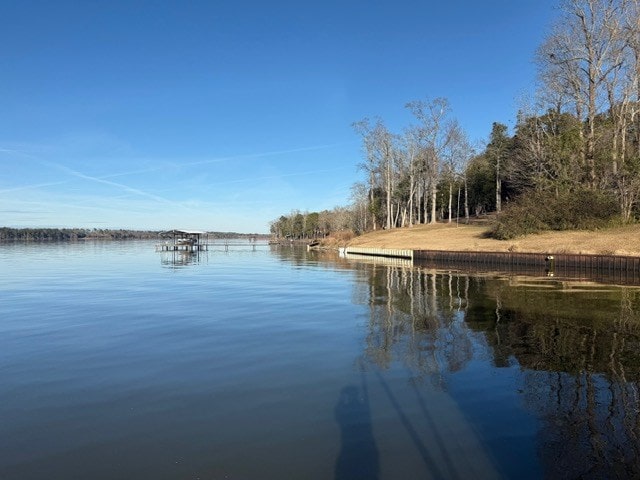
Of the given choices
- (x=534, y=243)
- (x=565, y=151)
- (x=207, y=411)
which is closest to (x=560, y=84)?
(x=565, y=151)

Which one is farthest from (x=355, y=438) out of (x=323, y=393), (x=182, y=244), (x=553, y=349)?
(x=182, y=244)

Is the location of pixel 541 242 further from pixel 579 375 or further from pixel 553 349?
pixel 579 375

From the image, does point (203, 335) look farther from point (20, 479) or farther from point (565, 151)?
point (565, 151)

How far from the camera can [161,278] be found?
91.1 ft

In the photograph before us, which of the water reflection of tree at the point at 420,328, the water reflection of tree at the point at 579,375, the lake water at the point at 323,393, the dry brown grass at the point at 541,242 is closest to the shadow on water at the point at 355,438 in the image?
the lake water at the point at 323,393

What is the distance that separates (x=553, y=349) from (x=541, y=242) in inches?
1160

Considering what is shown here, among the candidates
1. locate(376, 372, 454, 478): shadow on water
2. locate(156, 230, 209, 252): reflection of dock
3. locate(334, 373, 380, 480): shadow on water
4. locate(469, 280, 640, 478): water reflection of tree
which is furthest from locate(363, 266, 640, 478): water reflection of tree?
locate(156, 230, 209, 252): reflection of dock

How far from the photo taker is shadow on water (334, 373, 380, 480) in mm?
4824

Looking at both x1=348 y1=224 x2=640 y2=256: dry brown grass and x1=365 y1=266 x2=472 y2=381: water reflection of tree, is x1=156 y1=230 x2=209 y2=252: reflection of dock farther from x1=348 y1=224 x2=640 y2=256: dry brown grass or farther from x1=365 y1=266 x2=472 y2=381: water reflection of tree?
x1=365 y1=266 x2=472 y2=381: water reflection of tree

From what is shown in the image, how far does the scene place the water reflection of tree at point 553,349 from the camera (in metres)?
5.38

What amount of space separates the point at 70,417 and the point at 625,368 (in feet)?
30.5

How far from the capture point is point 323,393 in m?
7.18

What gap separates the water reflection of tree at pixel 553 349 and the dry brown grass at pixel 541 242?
1285 centimetres

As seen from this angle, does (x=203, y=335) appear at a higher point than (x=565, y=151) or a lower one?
lower
